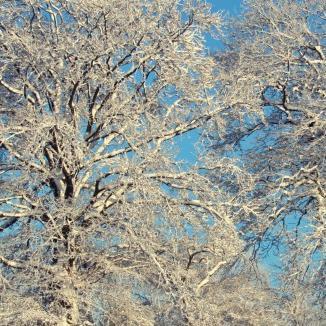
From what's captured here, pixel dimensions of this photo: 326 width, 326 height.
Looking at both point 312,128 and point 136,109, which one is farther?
point 312,128

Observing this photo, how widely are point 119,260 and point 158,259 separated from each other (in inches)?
42.7

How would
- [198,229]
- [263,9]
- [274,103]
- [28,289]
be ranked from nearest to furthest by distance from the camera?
[28,289], [198,229], [274,103], [263,9]

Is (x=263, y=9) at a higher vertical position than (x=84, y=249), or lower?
higher

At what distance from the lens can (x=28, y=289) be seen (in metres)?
12.4

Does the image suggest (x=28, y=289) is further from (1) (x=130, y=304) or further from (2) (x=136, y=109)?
(2) (x=136, y=109)

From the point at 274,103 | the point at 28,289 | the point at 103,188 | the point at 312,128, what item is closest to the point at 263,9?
the point at 274,103

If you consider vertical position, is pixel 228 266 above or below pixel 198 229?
below

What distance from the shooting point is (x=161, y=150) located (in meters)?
12.8

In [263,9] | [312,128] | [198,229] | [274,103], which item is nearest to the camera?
[198,229]

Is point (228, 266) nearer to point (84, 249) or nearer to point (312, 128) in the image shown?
point (312, 128)

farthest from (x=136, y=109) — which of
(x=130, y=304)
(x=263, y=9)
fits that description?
(x=263, y=9)

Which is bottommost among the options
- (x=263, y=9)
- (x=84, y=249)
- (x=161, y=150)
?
(x=84, y=249)

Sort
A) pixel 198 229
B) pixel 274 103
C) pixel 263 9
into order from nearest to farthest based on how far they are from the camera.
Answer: pixel 198 229, pixel 274 103, pixel 263 9

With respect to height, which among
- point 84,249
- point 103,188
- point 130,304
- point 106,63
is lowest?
point 130,304
